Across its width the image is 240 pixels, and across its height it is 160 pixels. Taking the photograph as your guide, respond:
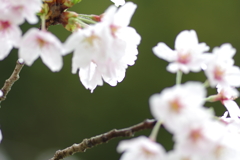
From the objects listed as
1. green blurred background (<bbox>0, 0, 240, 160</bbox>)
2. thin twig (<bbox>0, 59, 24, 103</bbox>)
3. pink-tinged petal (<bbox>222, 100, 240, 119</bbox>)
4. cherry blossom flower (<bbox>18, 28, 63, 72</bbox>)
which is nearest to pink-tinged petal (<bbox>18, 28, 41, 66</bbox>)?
cherry blossom flower (<bbox>18, 28, 63, 72</bbox>)

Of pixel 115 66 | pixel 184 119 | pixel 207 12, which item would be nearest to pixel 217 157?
pixel 184 119

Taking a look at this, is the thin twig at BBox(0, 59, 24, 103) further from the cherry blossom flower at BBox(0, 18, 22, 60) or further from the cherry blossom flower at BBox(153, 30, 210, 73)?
the cherry blossom flower at BBox(153, 30, 210, 73)

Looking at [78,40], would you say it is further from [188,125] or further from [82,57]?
[188,125]

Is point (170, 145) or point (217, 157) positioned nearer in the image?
point (217, 157)

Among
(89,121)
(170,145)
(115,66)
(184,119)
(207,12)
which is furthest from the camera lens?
(89,121)

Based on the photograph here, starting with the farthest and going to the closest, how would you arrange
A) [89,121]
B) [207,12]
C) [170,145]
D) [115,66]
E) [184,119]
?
[89,121]
[170,145]
[207,12]
[115,66]
[184,119]

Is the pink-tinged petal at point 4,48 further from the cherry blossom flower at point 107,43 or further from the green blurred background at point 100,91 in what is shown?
the green blurred background at point 100,91

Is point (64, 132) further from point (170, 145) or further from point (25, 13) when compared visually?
point (25, 13)

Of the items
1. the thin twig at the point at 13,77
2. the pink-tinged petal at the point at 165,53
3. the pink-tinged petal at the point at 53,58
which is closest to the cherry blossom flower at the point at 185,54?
the pink-tinged petal at the point at 165,53
